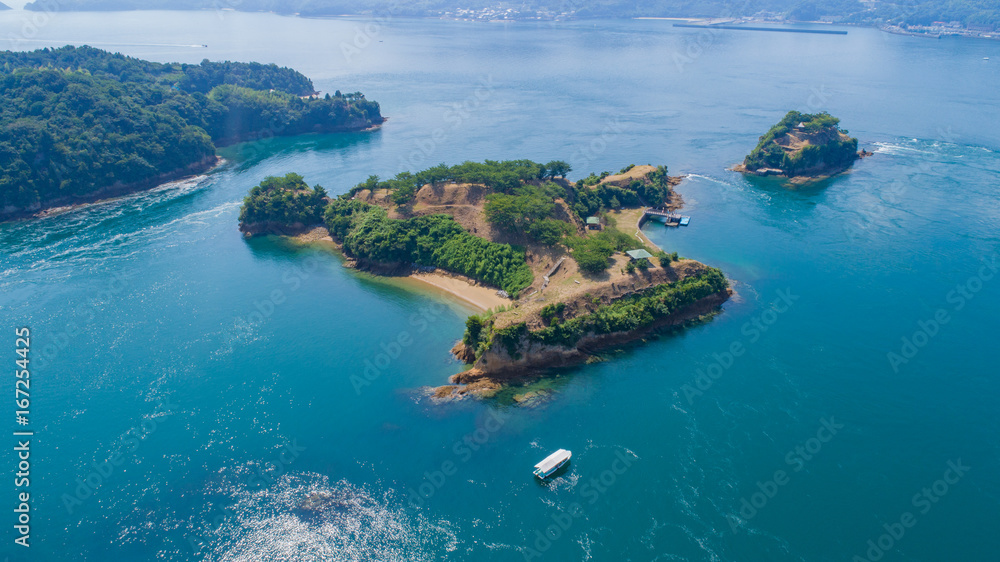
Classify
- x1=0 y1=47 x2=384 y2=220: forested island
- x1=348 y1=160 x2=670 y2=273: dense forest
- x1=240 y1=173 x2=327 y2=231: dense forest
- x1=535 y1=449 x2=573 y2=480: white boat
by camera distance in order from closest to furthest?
x1=535 y1=449 x2=573 y2=480: white boat → x1=348 y1=160 x2=670 y2=273: dense forest → x1=240 y1=173 x2=327 y2=231: dense forest → x1=0 y1=47 x2=384 y2=220: forested island

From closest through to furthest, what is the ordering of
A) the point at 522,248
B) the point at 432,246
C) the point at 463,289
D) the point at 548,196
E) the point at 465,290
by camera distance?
the point at 465,290, the point at 463,289, the point at 522,248, the point at 432,246, the point at 548,196

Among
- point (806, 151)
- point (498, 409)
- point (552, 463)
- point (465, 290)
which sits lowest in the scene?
point (552, 463)

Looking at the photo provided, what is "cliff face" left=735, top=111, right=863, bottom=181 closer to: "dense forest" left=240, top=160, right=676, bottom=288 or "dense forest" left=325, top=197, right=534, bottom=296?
"dense forest" left=240, top=160, right=676, bottom=288

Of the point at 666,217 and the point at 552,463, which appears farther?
the point at 666,217

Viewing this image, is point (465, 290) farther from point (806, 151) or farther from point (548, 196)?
point (806, 151)

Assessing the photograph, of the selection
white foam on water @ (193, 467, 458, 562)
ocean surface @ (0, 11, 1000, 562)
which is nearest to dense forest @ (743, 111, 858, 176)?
ocean surface @ (0, 11, 1000, 562)

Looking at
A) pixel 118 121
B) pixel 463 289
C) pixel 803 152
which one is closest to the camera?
pixel 463 289

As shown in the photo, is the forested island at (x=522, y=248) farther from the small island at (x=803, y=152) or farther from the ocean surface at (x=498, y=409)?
the small island at (x=803, y=152)

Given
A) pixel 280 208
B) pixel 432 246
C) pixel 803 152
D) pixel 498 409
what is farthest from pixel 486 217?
pixel 803 152
